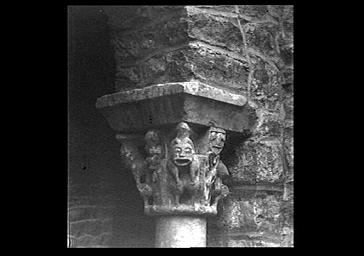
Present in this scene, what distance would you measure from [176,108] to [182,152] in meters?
0.21

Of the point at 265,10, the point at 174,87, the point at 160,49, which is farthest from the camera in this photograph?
the point at 265,10

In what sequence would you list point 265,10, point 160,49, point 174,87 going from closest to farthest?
point 174,87 < point 160,49 < point 265,10

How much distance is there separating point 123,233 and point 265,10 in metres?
1.45

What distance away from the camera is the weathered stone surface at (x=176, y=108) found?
315cm

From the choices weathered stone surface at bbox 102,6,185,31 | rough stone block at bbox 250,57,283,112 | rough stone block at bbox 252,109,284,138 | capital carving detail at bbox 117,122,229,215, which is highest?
weathered stone surface at bbox 102,6,185,31

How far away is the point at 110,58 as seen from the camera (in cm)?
366

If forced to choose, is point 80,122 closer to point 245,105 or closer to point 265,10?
point 245,105

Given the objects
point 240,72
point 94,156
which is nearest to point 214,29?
point 240,72

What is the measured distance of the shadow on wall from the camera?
3635 mm

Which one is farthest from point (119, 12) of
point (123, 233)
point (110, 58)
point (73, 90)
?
point (123, 233)

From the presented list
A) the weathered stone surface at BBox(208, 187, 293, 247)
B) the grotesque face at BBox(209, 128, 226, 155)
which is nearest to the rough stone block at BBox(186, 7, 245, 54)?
the grotesque face at BBox(209, 128, 226, 155)

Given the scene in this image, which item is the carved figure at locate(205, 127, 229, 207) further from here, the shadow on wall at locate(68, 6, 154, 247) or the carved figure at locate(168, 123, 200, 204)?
the shadow on wall at locate(68, 6, 154, 247)

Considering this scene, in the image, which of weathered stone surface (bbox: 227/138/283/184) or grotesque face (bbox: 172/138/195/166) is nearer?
grotesque face (bbox: 172/138/195/166)

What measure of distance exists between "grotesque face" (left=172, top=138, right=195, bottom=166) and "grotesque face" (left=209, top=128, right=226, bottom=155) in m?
0.15
